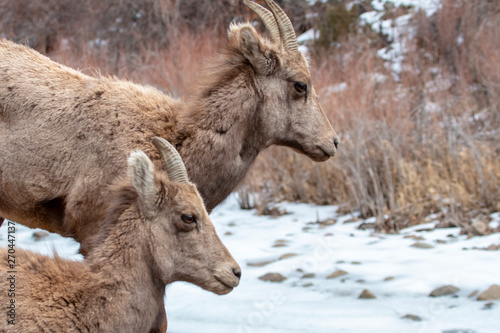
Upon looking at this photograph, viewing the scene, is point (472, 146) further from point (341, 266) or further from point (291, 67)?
point (291, 67)

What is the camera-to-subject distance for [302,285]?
24.3 ft

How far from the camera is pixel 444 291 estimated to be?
6.55 m

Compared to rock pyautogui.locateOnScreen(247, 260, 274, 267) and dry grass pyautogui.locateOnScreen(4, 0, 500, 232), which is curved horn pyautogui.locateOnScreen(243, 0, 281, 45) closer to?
dry grass pyautogui.locateOnScreen(4, 0, 500, 232)

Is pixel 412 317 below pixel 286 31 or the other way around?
below

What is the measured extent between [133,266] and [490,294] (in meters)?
3.94

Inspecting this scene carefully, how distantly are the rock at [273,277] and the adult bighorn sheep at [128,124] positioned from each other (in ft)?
8.52

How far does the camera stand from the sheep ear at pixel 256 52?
17.0 ft

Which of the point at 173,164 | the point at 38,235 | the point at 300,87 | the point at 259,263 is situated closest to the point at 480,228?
the point at 259,263

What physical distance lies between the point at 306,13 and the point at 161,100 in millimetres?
16863

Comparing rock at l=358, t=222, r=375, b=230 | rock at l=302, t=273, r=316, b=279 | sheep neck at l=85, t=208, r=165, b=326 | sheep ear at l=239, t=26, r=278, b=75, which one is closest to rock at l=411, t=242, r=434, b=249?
rock at l=358, t=222, r=375, b=230

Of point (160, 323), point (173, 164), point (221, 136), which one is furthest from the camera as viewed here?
point (221, 136)

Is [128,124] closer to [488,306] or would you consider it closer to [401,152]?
[488,306]

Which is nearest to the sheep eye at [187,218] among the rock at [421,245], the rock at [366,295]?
the rock at [366,295]

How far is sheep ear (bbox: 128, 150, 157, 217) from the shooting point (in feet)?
12.7
